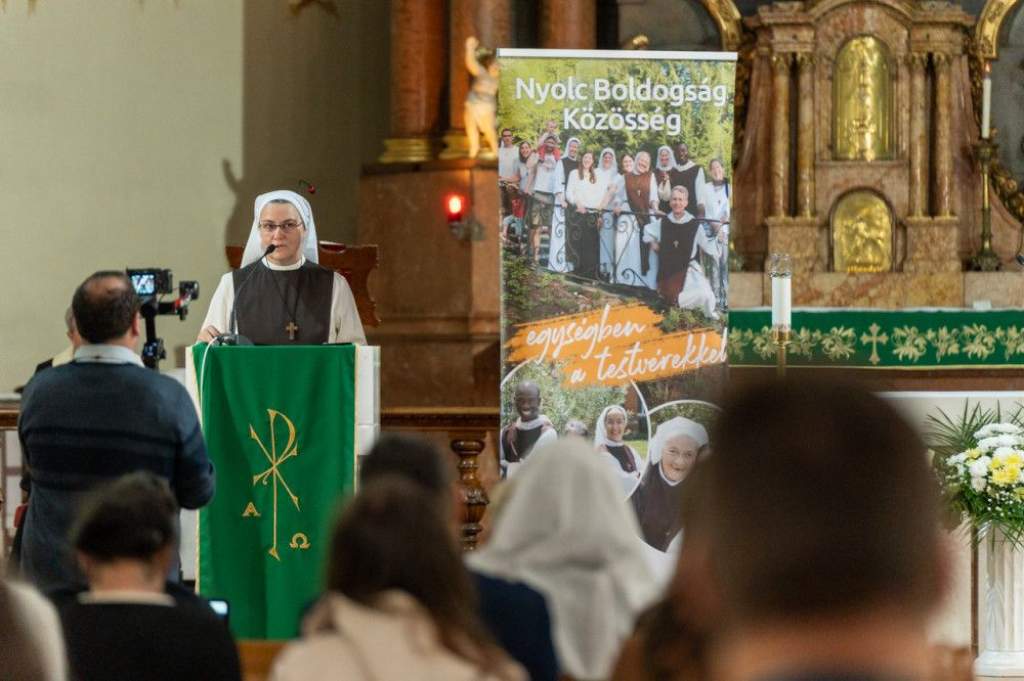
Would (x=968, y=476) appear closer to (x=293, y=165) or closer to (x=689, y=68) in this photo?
(x=689, y=68)

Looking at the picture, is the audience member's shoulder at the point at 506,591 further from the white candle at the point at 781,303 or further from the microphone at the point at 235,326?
the white candle at the point at 781,303

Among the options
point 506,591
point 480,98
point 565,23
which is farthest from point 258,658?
point 565,23

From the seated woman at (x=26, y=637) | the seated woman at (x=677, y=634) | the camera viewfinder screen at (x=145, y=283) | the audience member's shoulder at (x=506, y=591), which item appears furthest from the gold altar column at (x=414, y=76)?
the seated woman at (x=26, y=637)

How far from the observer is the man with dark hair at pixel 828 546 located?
107 cm

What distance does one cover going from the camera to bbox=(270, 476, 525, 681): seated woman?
2.44m

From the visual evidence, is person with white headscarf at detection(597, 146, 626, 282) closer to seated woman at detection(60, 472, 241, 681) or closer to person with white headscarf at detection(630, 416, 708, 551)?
person with white headscarf at detection(630, 416, 708, 551)

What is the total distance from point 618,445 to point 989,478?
4.54 ft

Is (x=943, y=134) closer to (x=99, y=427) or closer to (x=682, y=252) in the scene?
(x=682, y=252)

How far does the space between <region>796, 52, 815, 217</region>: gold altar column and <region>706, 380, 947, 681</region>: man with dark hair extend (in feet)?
41.1

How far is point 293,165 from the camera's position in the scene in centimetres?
1300

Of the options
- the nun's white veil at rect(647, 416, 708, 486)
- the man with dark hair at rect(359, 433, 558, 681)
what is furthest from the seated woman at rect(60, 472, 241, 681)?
the nun's white veil at rect(647, 416, 708, 486)

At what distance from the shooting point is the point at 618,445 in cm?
663

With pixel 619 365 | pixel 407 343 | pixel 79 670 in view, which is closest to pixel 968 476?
pixel 619 365

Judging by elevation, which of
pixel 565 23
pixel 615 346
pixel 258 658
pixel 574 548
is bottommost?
pixel 258 658
